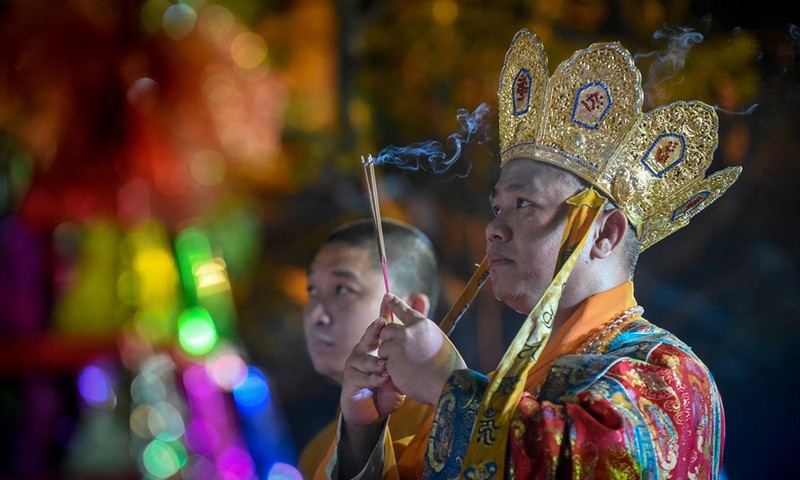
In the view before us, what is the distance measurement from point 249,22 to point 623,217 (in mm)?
5035

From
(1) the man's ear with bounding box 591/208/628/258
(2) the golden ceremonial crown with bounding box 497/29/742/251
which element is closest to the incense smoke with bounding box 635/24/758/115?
(2) the golden ceremonial crown with bounding box 497/29/742/251

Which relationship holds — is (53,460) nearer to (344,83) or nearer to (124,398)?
(124,398)

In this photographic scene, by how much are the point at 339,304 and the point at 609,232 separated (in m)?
1.15

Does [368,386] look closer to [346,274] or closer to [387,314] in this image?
[387,314]

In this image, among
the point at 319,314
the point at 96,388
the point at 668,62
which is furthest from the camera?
the point at 96,388

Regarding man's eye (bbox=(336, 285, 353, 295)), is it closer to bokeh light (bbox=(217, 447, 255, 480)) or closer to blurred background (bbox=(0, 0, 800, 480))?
blurred background (bbox=(0, 0, 800, 480))

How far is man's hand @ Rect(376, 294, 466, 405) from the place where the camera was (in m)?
1.80

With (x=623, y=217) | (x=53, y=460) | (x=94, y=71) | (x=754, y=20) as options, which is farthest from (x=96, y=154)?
(x=623, y=217)

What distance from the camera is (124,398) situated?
220 inches

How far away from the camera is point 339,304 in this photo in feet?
9.74

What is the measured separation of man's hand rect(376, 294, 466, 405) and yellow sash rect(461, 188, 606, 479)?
119 mm

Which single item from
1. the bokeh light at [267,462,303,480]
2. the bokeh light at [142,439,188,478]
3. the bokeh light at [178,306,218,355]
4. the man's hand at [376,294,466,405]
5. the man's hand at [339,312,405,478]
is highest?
the man's hand at [376,294,466,405]

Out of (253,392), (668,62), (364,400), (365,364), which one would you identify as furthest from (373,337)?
(253,392)

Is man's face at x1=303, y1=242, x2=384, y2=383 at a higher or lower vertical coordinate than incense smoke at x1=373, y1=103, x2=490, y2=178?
lower
